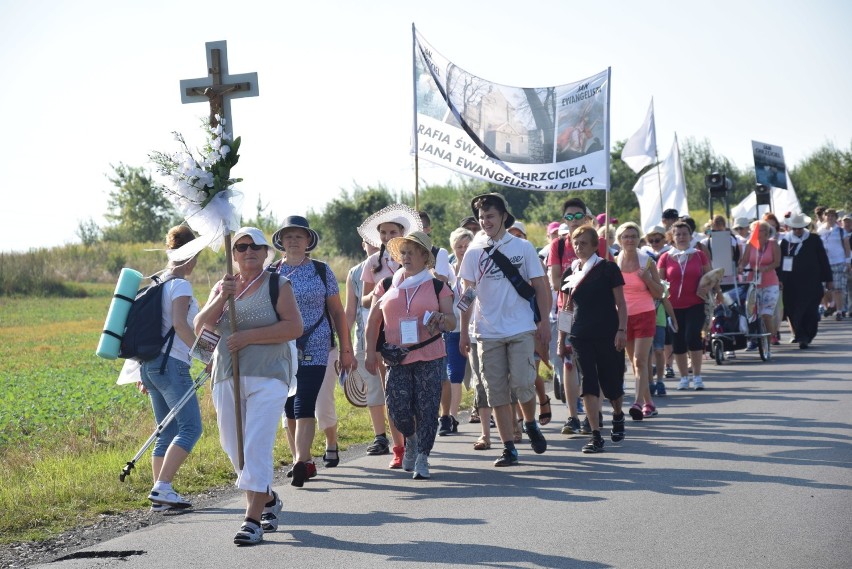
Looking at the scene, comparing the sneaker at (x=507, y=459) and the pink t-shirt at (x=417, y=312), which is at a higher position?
→ the pink t-shirt at (x=417, y=312)

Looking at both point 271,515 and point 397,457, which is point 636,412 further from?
point 271,515

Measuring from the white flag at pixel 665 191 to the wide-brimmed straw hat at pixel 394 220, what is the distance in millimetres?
12908

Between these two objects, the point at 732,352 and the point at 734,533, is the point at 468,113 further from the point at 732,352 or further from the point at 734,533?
the point at 734,533

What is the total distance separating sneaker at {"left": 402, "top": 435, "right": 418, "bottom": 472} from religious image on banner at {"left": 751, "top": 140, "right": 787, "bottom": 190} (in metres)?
17.9

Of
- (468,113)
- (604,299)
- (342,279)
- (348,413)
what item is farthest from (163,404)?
(342,279)

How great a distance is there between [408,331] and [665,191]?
15.1 meters

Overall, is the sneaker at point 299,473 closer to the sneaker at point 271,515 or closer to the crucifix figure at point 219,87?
the sneaker at point 271,515

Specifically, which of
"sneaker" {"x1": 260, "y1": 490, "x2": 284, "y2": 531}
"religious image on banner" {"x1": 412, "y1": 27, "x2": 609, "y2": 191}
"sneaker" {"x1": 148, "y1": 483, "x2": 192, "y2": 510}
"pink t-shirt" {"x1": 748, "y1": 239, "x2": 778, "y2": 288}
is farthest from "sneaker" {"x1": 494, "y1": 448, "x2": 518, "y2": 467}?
"pink t-shirt" {"x1": 748, "y1": 239, "x2": 778, "y2": 288}

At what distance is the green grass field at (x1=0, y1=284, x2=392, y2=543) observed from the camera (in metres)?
8.78

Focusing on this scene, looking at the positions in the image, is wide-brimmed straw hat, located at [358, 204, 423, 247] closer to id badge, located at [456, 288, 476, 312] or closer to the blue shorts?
id badge, located at [456, 288, 476, 312]

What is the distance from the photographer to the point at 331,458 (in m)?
10.4

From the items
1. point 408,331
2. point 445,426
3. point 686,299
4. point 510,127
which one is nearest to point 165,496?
point 408,331

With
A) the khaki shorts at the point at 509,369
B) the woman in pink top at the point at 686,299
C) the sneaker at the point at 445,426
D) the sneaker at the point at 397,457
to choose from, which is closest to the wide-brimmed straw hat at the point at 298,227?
the khaki shorts at the point at 509,369

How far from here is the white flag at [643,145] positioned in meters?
18.2
